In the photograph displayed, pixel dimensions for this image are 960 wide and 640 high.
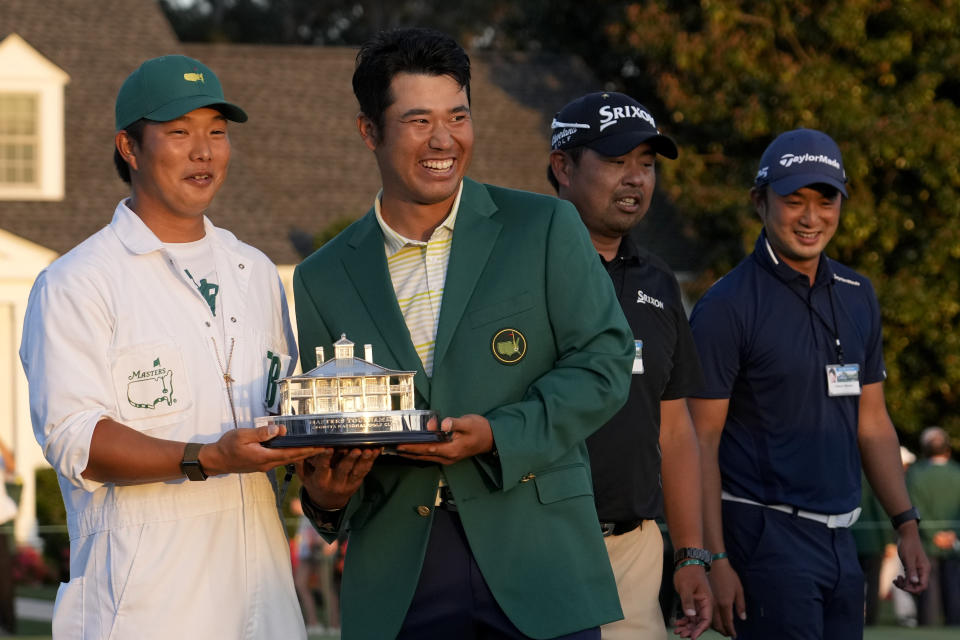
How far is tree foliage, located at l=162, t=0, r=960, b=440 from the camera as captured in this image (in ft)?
63.1

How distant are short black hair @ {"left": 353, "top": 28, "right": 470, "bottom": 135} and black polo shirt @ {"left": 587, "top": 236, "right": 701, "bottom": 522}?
148 centimetres

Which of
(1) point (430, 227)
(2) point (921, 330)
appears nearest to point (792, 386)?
(1) point (430, 227)

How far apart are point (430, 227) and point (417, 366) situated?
507 millimetres

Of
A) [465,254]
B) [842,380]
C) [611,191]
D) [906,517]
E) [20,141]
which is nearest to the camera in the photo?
[465,254]

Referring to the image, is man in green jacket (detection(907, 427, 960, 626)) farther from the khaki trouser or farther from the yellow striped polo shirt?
the yellow striped polo shirt

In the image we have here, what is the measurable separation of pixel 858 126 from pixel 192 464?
16.2m

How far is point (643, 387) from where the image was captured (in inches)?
220

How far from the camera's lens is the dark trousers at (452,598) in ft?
13.6

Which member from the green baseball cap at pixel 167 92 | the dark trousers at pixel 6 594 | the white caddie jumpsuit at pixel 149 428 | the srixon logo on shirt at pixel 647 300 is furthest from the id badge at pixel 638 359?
the dark trousers at pixel 6 594

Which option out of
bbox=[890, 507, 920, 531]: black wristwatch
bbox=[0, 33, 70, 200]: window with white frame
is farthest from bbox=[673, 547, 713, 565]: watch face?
bbox=[0, 33, 70, 200]: window with white frame

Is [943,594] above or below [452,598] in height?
below

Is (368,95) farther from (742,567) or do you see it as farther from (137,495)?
(742,567)

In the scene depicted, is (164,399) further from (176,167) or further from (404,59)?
(404,59)

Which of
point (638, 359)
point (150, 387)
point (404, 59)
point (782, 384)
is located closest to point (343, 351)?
point (150, 387)
